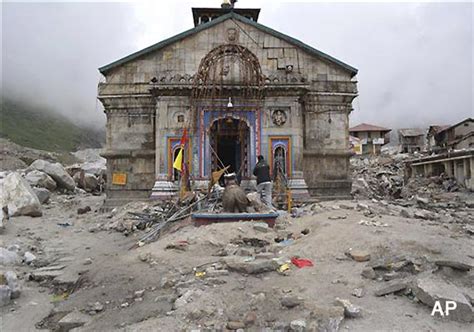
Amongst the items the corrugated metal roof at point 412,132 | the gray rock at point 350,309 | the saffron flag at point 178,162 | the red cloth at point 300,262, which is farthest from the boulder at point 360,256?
the corrugated metal roof at point 412,132

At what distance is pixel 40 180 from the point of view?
69.9 ft

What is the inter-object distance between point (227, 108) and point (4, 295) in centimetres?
1185

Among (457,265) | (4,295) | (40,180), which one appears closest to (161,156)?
(40,180)

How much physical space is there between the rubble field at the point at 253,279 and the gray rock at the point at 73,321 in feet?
0.07

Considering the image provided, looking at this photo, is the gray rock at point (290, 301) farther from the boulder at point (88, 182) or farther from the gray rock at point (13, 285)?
the boulder at point (88, 182)

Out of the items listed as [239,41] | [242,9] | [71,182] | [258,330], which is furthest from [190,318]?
[242,9]

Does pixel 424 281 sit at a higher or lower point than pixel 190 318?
higher

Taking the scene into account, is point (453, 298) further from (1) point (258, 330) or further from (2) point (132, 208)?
(2) point (132, 208)

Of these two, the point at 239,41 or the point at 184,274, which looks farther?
the point at 239,41

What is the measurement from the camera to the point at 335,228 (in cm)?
887

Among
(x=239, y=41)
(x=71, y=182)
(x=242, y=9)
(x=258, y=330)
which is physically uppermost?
(x=242, y=9)

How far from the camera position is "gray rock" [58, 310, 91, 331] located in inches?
207

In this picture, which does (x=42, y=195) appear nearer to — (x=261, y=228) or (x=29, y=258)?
(x=29, y=258)

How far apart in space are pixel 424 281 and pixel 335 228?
3.68 meters
